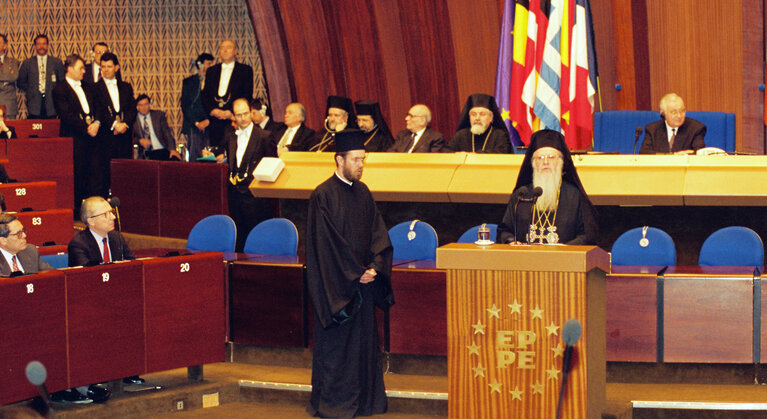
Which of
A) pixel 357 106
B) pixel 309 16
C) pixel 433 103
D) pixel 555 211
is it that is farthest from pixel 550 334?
pixel 309 16

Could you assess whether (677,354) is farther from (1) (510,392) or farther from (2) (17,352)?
(2) (17,352)

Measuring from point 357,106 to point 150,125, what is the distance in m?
4.06

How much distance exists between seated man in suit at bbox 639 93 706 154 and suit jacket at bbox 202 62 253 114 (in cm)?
445

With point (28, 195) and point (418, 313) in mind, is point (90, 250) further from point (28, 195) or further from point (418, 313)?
point (28, 195)

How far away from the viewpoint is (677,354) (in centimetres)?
674

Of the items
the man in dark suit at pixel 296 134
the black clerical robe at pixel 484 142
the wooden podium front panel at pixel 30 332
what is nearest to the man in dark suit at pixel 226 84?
the man in dark suit at pixel 296 134

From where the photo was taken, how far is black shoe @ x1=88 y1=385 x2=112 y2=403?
6734mm

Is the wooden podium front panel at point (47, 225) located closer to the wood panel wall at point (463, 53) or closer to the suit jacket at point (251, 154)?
the suit jacket at point (251, 154)

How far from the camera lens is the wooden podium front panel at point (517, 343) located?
17.6ft

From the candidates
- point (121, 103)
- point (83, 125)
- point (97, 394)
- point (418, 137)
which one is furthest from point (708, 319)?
point (83, 125)

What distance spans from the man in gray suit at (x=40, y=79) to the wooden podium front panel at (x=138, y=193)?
2.01 meters

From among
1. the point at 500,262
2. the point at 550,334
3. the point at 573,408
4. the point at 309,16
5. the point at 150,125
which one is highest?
the point at 309,16

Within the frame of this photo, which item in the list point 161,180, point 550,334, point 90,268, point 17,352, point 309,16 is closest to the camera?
point 550,334

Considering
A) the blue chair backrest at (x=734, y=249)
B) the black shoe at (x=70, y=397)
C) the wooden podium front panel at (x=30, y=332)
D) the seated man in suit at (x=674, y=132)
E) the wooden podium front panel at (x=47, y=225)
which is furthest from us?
the wooden podium front panel at (x=47, y=225)
